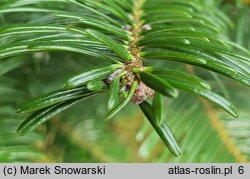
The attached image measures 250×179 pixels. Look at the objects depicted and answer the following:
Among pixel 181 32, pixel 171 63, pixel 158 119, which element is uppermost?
pixel 171 63

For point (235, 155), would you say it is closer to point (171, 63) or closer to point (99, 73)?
point (171, 63)

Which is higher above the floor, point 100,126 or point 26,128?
point 100,126

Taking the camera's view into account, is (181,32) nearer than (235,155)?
Yes

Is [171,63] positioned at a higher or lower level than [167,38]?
higher

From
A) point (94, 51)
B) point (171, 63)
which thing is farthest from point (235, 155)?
point (94, 51)
